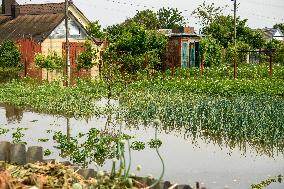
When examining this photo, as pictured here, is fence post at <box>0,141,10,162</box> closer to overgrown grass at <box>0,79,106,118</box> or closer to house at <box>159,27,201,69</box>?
overgrown grass at <box>0,79,106,118</box>

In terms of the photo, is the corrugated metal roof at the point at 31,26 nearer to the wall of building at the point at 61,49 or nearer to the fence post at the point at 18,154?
the wall of building at the point at 61,49

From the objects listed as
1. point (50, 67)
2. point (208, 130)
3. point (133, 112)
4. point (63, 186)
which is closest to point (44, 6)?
point (50, 67)

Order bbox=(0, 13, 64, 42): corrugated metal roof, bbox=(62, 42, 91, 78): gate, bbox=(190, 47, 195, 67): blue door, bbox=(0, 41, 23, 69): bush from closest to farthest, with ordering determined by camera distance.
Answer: bbox=(0, 41, 23, 69): bush, bbox=(62, 42, 91, 78): gate, bbox=(0, 13, 64, 42): corrugated metal roof, bbox=(190, 47, 195, 67): blue door

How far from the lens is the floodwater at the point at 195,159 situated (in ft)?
28.6

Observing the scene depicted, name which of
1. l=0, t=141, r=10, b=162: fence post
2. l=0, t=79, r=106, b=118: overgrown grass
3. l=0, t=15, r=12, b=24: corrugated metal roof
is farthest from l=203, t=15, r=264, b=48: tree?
l=0, t=141, r=10, b=162: fence post

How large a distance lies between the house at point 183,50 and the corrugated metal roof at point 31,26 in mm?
8270

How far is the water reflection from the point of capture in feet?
49.8

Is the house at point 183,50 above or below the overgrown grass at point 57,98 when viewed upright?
above

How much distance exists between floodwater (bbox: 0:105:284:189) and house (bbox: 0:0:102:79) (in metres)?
14.0

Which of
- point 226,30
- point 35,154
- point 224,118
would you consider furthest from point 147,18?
point 35,154

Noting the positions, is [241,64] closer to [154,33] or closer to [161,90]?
[154,33]

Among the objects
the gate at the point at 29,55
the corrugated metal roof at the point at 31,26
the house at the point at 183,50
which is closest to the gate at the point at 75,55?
the corrugated metal roof at the point at 31,26

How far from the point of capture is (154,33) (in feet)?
106

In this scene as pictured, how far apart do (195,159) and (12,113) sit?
27.8 feet
